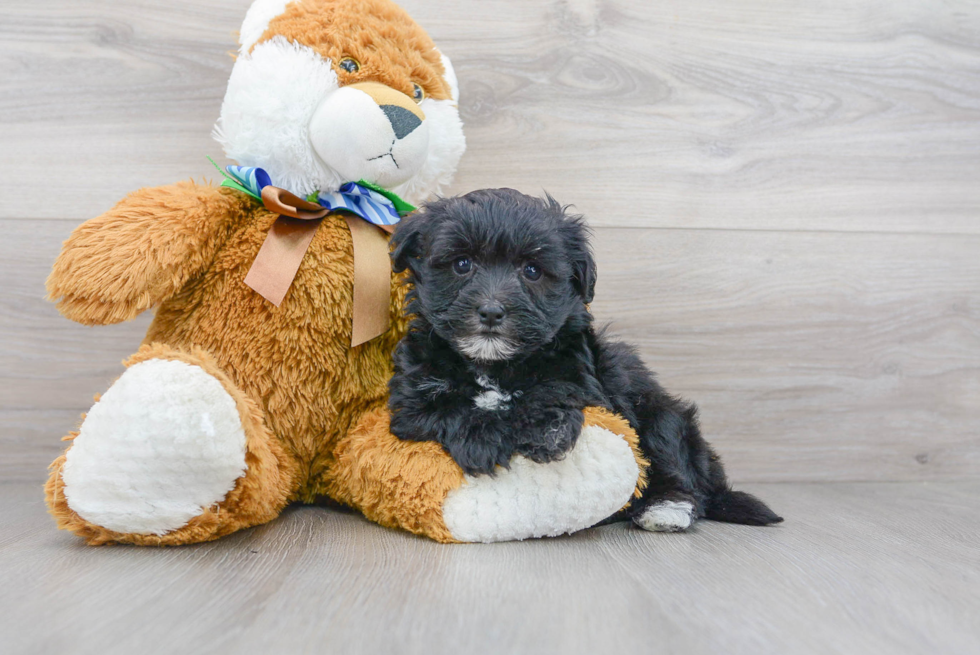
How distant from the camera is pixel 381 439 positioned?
1.20 meters

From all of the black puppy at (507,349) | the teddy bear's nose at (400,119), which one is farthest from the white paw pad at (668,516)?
the teddy bear's nose at (400,119)

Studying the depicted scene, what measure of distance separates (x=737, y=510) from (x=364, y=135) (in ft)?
3.22

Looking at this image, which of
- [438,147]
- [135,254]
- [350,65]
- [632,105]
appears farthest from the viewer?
[632,105]

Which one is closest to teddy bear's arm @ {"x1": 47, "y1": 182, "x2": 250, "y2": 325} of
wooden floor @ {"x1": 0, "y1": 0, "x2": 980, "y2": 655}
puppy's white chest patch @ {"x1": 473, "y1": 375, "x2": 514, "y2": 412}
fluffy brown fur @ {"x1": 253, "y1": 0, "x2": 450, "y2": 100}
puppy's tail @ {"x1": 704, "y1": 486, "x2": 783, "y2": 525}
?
fluffy brown fur @ {"x1": 253, "y1": 0, "x2": 450, "y2": 100}

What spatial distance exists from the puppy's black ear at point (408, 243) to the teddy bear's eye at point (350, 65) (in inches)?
12.4

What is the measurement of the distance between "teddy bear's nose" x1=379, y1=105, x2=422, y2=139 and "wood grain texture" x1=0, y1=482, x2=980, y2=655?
703 millimetres

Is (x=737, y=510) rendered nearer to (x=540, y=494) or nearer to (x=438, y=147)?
(x=540, y=494)

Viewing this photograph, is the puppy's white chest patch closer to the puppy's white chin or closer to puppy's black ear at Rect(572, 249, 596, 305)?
the puppy's white chin

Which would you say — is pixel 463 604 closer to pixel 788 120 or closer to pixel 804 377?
pixel 804 377

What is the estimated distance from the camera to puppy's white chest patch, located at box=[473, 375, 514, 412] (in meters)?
1.16

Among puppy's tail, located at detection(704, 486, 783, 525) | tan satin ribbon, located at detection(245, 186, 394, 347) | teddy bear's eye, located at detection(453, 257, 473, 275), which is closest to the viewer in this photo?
teddy bear's eye, located at detection(453, 257, 473, 275)

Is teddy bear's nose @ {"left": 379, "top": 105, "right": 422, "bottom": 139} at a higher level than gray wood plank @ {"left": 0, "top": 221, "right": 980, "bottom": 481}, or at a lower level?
higher

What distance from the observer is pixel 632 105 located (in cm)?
172

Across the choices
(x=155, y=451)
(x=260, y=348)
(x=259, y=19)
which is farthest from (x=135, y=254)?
(x=259, y=19)
